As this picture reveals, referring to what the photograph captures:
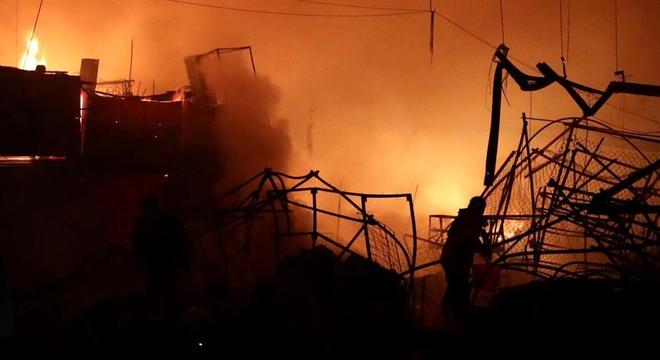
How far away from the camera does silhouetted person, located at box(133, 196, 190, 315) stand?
377 inches

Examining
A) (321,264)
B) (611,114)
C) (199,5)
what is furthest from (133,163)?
(611,114)

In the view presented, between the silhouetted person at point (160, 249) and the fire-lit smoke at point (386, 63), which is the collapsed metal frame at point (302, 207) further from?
the fire-lit smoke at point (386, 63)

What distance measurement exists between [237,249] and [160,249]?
3.20m

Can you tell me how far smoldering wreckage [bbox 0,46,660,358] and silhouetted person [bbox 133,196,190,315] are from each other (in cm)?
40

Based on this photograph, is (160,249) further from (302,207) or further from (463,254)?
(463,254)

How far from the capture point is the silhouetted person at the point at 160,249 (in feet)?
31.4

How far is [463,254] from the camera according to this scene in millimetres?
9945

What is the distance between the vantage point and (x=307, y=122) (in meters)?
25.2

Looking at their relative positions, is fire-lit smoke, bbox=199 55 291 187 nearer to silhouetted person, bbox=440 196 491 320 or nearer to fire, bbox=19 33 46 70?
fire, bbox=19 33 46 70

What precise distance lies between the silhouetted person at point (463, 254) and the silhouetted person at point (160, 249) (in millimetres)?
4194

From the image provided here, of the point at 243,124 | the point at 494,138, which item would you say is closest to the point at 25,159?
the point at 243,124

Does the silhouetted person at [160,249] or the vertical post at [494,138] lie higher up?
the vertical post at [494,138]

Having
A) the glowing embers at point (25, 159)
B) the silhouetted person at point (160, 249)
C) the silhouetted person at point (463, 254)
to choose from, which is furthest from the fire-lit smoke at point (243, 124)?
the silhouetted person at point (463, 254)

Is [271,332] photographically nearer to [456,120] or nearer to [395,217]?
[395,217]
